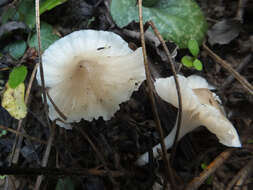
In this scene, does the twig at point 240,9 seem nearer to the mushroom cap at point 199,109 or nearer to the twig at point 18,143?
Result: the mushroom cap at point 199,109

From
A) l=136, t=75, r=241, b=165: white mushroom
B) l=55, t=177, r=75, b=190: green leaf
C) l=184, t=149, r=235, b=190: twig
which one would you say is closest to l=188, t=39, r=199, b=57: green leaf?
l=136, t=75, r=241, b=165: white mushroom

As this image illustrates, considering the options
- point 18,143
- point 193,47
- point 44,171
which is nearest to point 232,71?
point 193,47

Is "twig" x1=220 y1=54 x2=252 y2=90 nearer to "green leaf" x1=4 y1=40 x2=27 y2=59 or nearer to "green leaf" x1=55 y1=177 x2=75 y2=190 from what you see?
"green leaf" x1=55 y1=177 x2=75 y2=190

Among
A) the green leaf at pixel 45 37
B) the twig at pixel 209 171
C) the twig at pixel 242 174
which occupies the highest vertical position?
the green leaf at pixel 45 37

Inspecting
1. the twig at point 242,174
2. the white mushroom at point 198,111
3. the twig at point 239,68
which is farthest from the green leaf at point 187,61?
the twig at point 242,174

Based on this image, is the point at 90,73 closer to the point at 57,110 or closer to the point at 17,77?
the point at 57,110

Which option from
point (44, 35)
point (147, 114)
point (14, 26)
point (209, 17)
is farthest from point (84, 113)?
point (209, 17)
